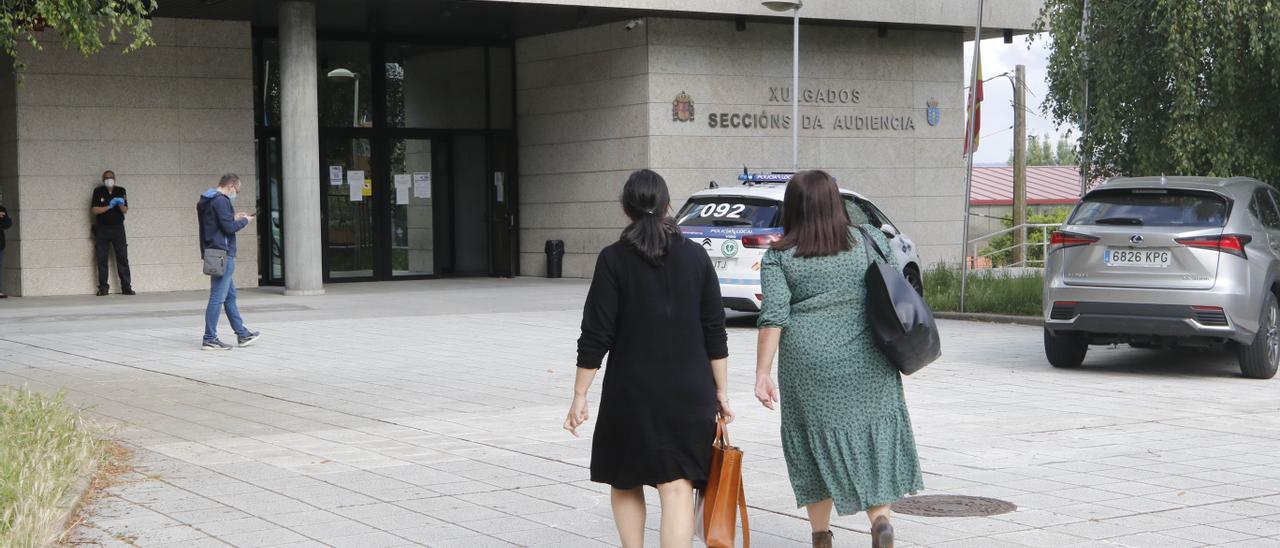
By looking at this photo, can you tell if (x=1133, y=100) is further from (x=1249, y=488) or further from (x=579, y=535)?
(x=579, y=535)

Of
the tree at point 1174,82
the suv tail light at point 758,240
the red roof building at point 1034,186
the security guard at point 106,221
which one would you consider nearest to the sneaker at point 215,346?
the suv tail light at point 758,240

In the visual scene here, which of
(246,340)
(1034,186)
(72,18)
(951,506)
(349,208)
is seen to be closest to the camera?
(951,506)

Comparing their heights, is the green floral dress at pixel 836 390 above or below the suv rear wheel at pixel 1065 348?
above

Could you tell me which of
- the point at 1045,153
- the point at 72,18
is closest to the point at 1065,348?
the point at 72,18

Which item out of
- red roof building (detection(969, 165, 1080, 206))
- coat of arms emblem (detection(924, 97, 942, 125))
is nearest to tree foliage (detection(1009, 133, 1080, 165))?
red roof building (detection(969, 165, 1080, 206))

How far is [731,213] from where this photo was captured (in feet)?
54.5

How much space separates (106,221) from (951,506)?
18.0 m

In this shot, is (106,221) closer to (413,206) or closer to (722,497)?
(413,206)

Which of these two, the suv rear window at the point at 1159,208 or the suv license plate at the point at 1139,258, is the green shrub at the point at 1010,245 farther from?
the suv license plate at the point at 1139,258

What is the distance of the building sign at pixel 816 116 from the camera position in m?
24.8

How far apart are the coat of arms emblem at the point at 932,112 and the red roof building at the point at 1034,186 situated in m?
39.1

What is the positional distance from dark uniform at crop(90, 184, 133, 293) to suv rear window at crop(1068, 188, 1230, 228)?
15.3 metres

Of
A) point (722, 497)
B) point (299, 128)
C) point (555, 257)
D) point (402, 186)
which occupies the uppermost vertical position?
point (299, 128)

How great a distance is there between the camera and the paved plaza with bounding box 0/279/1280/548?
258 inches
